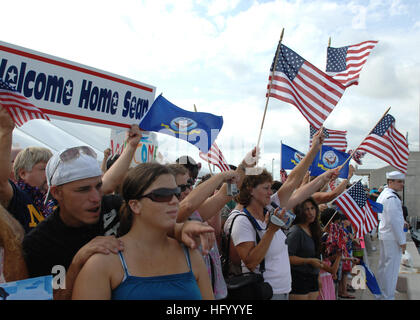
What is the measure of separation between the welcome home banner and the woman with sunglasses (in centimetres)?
192

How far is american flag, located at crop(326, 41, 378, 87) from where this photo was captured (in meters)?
5.06

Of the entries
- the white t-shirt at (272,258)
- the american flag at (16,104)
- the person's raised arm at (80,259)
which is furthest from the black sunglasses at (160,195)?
the white t-shirt at (272,258)

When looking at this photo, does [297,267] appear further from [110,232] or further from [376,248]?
[376,248]

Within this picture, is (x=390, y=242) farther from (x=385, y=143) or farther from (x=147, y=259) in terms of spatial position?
(x=147, y=259)

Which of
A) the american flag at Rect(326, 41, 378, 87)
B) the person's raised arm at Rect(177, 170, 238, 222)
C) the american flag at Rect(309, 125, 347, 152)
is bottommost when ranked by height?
the person's raised arm at Rect(177, 170, 238, 222)

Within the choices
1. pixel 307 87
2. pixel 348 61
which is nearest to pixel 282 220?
pixel 307 87

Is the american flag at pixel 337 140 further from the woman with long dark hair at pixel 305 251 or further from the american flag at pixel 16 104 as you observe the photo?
the american flag at pixel 16 104

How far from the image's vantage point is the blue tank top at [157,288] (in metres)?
1.82

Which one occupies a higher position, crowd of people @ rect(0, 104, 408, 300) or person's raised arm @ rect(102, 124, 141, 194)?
person's raised arm @ rect(102, 124, 141, 194)

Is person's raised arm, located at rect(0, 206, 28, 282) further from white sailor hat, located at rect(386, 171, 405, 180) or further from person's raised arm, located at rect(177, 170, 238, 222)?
white sailor hat, located at rect(386, 171, 405, 180)

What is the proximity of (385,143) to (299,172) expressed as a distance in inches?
95.6

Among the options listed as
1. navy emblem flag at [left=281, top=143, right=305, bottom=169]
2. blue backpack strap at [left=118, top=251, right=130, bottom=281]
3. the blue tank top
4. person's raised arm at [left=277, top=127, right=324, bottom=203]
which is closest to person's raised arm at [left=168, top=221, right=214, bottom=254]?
the blue tank top

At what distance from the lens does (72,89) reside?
3.71 metres
